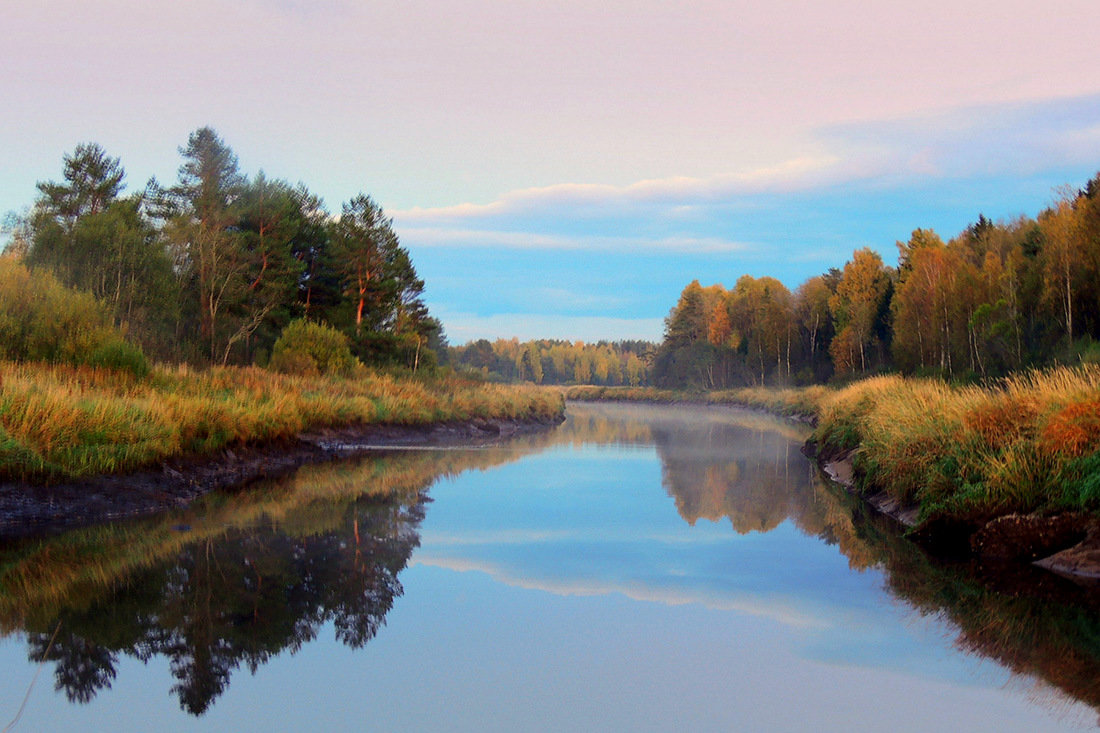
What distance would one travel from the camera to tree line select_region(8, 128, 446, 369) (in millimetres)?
32219

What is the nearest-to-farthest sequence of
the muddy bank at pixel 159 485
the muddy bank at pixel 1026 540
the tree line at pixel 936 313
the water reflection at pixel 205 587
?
1. the water reflection at pixel 205 587
2. the muddy bank at pixel 1026 540
3. the muddy bank at pixel 159 485
4. the tree line at pixel 936 313

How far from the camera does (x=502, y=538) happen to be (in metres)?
12.3

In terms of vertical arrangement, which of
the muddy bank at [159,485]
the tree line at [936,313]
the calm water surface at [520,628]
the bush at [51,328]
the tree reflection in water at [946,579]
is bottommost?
the calm water surface at [520,628]

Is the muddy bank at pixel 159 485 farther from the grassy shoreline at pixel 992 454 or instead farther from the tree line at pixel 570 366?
the tree line at pixel 570 366

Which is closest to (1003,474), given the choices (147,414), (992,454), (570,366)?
(992,454)

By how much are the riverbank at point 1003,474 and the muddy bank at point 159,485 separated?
1051cm

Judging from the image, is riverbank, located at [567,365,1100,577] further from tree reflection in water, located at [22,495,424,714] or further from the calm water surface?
tree reflection in water, located at [22,495,424,714]

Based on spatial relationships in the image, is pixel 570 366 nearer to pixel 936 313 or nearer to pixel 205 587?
pixel 936 313

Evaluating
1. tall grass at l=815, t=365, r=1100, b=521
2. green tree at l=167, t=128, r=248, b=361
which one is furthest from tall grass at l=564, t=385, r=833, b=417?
tall grass at l=815, t=365, r=1100, b=521

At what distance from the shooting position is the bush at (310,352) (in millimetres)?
33688

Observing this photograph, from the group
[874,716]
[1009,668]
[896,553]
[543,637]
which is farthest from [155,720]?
[896,553]

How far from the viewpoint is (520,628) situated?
25.7 ft

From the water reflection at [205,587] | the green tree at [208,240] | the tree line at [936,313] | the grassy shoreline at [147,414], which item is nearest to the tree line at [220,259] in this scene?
the green tree at [208,240]

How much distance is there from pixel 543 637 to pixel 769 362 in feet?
261
